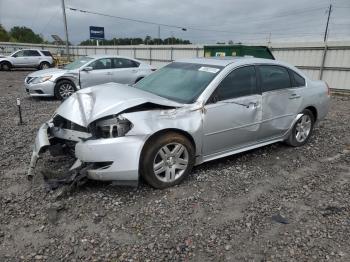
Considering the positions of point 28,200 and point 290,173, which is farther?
point 290,173

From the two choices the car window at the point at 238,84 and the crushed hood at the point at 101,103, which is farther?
the car window at the point at 238,84

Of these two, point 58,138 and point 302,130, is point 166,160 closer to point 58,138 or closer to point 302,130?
point 58,138

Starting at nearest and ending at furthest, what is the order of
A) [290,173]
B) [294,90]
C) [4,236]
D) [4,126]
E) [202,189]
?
1. [4,236]
2. [202,189]
3. [290,173]
4. [294,90]
5. [4,126]

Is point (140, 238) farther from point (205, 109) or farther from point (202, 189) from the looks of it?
point (205, 109)

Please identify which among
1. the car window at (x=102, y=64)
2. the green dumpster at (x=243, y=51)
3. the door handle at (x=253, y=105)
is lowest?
the door handle at (x=253, y=105)

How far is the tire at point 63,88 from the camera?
9602 mm

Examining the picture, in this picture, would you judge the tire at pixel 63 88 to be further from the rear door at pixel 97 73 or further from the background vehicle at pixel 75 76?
the rear door at pixel 97 73

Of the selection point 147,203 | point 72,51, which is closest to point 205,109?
point 147,203

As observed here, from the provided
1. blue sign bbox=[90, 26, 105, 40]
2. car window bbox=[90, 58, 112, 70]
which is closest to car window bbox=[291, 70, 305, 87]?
car window bbox=[90, 58, 112, 70]

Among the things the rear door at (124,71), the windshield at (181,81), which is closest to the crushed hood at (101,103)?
the windshield at (181,81)

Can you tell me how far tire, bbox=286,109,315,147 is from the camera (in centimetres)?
522

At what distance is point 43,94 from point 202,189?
24.5ft

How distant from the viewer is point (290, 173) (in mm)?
4348

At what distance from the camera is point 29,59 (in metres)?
21.8
